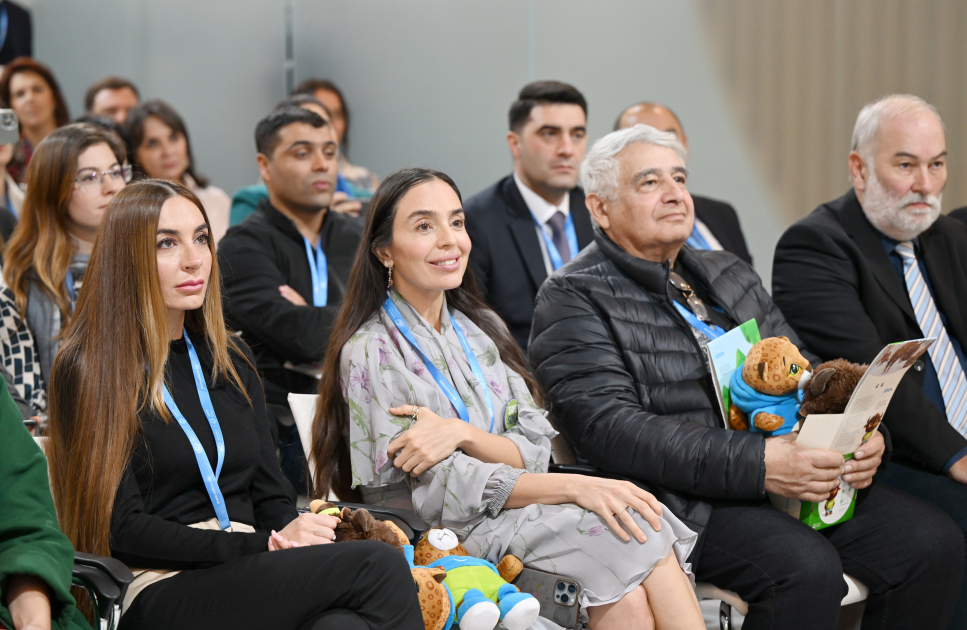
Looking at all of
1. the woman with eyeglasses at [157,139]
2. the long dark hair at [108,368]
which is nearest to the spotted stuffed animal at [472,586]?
the long dark hair at [108,368]

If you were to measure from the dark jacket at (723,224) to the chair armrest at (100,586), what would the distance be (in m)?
3.25

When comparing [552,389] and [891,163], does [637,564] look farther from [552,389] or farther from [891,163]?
[891,163]

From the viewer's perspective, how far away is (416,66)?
6082 millimetres

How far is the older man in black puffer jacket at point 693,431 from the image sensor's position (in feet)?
7.70

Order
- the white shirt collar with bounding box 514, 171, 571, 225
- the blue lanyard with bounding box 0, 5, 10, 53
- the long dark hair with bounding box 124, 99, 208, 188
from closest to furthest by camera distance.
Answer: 1. the white shirt collar with bounding box 514, 171, 571, 225
2. the long dark hair with bounding box 124, 99, 208, 188
3. the blue lanyard with bounding box 0, 5, 10, 53

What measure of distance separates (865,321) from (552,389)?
1095mm

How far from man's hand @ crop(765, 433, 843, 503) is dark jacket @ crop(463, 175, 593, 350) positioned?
151cm

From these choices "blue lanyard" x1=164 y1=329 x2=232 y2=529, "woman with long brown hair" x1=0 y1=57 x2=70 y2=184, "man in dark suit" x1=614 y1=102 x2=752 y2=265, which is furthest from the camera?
"woman with long brown hair" x1=0 y1=57 x2=70 y2=184

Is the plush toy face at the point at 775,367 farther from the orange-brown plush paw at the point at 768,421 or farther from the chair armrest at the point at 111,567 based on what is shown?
the chair armrest at the point at 111,567

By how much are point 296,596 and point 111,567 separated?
354 millimetres

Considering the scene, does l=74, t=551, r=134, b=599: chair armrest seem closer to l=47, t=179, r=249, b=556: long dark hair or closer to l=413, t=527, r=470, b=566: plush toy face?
l=47, t=179, r=249, b=556: long dark hair

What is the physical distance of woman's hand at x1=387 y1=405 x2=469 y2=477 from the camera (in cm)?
222

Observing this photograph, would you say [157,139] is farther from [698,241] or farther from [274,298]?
[698,241]

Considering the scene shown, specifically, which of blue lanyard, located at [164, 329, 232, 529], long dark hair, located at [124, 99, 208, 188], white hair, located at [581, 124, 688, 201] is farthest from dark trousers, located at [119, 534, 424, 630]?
long dark hair, located at [124, 99, 208, 188]
